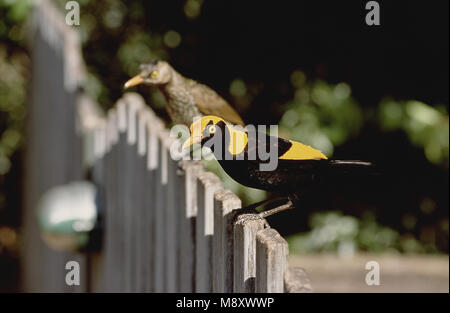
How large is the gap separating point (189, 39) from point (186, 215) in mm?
3059

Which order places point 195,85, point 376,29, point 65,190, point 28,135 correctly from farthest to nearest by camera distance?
point 28,135 < point 376,29 < point 65,190 < point 195,85

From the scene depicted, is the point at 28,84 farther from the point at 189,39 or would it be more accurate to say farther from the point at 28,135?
the point at 189,39

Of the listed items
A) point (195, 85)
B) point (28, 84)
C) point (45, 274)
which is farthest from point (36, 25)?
point (195, 85)

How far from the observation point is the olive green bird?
257 centimetres

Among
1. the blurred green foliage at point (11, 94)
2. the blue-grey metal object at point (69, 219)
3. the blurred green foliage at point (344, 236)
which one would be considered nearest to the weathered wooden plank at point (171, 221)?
the blue-grey metal object at point (69, 219)

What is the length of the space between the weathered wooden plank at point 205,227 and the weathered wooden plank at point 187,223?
73mm

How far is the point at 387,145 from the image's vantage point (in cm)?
477

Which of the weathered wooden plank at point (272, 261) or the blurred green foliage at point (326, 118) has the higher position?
the blurred green foliage at point (326, 118)

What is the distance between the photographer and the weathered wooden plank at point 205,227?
197 cm

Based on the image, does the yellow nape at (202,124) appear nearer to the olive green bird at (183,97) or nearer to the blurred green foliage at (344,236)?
the olive green bird at (183,97)

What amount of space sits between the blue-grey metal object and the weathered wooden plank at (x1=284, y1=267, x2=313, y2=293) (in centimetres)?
242

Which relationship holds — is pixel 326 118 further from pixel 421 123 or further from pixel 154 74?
pixel 154 74

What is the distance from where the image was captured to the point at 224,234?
5.87 ft
